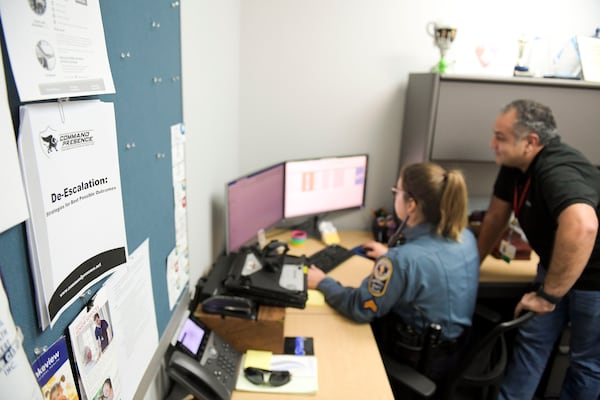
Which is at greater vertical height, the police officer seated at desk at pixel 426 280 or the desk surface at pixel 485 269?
the police officer seated at desk at pixel 426 280

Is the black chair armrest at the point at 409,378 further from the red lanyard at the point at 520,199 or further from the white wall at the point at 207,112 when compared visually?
the red lanyard at the point at 520,199

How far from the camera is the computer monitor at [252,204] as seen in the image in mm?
1756

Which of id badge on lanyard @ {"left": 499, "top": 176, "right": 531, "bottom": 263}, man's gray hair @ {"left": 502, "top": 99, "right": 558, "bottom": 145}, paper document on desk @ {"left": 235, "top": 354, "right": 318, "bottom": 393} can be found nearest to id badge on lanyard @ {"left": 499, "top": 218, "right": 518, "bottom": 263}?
id badge on lanyard @ {"left": 499, "top": 176, "right": 531, "bottom": 263}

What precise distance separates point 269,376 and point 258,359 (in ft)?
0.33

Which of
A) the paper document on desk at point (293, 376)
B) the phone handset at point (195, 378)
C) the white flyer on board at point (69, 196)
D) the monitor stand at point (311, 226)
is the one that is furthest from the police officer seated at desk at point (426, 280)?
the white flyer on board at point (69, 196)

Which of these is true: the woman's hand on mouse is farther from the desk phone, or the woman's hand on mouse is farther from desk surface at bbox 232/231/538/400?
the desk phone

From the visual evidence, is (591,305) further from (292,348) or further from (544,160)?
(292,348)

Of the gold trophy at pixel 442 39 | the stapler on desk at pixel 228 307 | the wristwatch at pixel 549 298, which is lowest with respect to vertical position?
the wristwatch at pixel 549 298

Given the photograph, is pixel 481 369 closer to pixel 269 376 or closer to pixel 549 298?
pixel 549 298

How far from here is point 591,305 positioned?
1692 millimetres

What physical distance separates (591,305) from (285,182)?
4.84ft

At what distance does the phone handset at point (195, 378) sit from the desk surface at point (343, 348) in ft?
0.32

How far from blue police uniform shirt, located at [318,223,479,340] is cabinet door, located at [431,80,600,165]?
2.29 feet

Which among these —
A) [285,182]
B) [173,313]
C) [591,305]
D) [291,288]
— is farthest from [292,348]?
[591,305]
